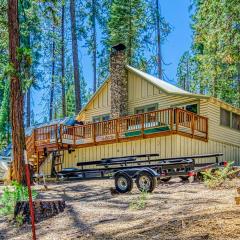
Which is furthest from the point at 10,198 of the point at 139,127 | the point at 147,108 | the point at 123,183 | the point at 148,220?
the point at 147,108

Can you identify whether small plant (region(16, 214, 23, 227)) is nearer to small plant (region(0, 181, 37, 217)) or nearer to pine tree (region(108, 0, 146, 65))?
small plant (region(0, 181, 37, 217))

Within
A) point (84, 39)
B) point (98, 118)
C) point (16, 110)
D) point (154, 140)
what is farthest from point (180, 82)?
point (16, 110)

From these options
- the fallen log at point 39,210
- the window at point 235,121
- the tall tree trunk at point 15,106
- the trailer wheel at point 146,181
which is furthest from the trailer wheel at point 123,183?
the window at point 235,121

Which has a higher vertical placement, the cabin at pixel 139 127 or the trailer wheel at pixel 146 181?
the cabin at pixel 139 127

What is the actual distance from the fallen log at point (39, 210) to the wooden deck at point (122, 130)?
28.6 feet

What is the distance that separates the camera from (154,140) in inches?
674

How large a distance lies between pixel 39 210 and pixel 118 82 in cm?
1414

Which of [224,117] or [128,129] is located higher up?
[224,117]

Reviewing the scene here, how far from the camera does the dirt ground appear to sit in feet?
15.3

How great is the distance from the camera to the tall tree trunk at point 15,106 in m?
11.3

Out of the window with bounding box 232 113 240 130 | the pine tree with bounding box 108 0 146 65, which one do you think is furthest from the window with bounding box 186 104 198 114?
the pine tree with bounding box 108 0 146 65

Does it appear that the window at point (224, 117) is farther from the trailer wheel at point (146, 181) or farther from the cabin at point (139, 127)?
the trailer wheel at point (146, 181)

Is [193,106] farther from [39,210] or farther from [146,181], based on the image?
[39,210]

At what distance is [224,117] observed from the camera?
65.7ft
